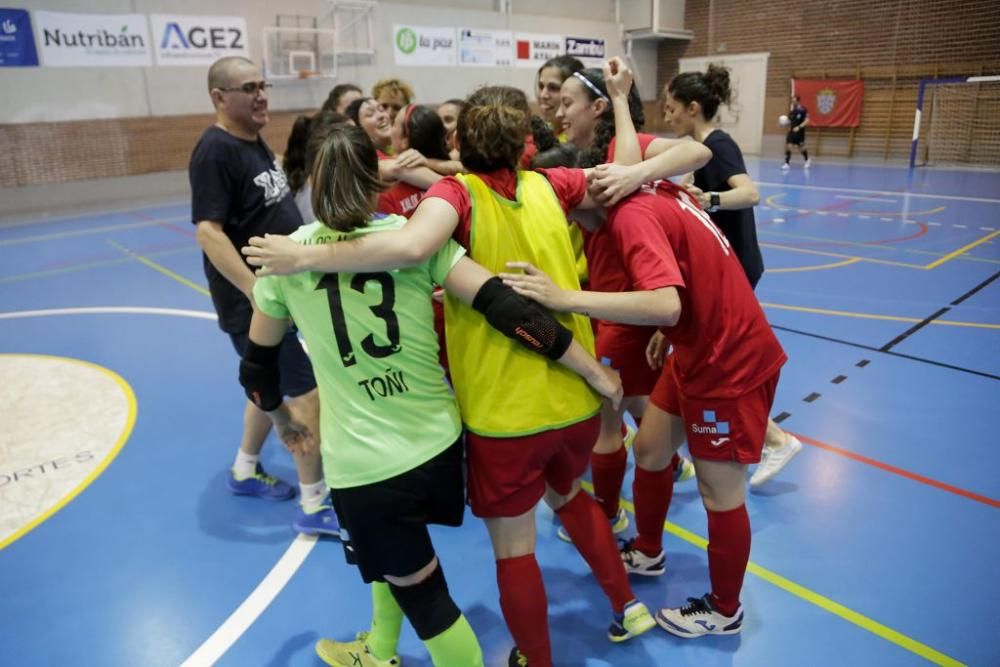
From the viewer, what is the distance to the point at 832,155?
Result: 1953 centimetres

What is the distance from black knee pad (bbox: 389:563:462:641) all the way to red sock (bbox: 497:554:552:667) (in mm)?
212

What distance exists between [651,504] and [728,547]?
1.48 feet

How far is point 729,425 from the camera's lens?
2.33m

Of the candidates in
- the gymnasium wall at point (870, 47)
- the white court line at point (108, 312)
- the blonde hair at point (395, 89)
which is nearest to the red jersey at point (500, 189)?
the blonde hair at point (395, 89)

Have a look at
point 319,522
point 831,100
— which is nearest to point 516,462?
point 319,522

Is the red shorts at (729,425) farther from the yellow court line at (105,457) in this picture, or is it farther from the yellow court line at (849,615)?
the yellow court line at (105,457)

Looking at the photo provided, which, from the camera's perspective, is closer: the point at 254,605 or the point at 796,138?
the point at 254,605

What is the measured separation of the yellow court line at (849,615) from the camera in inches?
97.4

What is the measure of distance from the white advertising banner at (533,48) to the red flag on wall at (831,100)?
7377mm

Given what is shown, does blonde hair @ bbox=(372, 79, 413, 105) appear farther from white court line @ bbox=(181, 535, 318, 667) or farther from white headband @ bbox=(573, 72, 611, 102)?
white court line @ bbox=(181, 535, 318, 667)

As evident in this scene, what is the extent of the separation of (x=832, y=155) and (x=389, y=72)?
12992 millimetres

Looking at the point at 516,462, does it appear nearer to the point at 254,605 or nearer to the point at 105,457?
the point at 254,605

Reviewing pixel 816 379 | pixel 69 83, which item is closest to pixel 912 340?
pixel 816 379

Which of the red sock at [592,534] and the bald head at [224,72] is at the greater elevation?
the bald head at [224,72]
